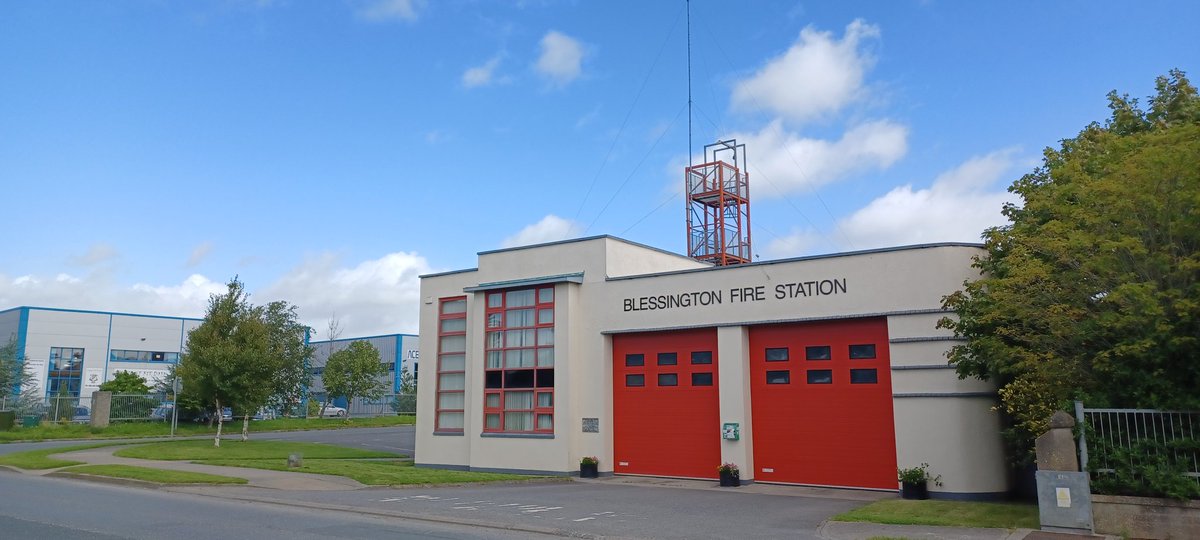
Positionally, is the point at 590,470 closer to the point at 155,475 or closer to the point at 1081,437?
the point at 155,475

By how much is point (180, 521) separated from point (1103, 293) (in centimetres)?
1470

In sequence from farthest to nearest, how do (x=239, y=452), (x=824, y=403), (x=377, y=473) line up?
(x=239, y=452) < (x=377, y=473) < (x=824, y=403)

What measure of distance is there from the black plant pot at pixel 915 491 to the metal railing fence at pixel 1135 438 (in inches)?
235

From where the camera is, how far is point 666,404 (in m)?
23.3

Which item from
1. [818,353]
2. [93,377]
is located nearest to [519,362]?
[818,353]

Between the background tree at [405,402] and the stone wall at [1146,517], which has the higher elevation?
the background tree at [405,402]

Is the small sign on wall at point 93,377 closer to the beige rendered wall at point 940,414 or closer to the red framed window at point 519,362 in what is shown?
the red framed window at point 519,362

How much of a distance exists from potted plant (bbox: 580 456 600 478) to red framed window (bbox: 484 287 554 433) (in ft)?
4.73

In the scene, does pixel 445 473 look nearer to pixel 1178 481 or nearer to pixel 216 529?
pixel 216 529

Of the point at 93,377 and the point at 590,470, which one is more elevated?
the point at 93,377

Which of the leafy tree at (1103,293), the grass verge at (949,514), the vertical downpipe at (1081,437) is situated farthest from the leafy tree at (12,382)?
the vertical downpipe at (1081,437)

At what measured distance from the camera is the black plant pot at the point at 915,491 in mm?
18188

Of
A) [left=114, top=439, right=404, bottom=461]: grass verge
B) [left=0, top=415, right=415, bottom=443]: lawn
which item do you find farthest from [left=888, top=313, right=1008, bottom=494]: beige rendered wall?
[left=0, top=415, right=415, bottom=443]: lawn

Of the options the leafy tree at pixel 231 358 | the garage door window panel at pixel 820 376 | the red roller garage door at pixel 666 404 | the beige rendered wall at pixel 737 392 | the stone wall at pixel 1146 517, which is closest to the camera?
the stone wall at pixel 1146 517
